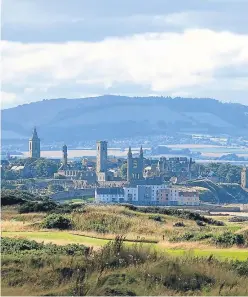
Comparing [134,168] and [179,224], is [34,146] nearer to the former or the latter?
[134,168]

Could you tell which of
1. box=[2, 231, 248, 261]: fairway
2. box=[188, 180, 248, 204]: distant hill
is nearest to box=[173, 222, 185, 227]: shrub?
box=[2, 231, 248, 261]: fairway

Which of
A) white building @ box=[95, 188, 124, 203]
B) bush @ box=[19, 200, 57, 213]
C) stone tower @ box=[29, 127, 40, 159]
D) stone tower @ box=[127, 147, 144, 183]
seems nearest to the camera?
bush @ box=[19, 200, 57, 213]

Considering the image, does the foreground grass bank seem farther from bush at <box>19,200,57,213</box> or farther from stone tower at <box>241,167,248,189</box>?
stone tower at <box>241,167,248,189</box>

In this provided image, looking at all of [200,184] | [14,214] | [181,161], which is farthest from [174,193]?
[14,214]

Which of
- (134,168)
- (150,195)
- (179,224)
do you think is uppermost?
(134,168)

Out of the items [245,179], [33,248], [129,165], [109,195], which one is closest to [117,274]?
[33,248]

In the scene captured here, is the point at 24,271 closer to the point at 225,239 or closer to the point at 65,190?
the point at 225,239
